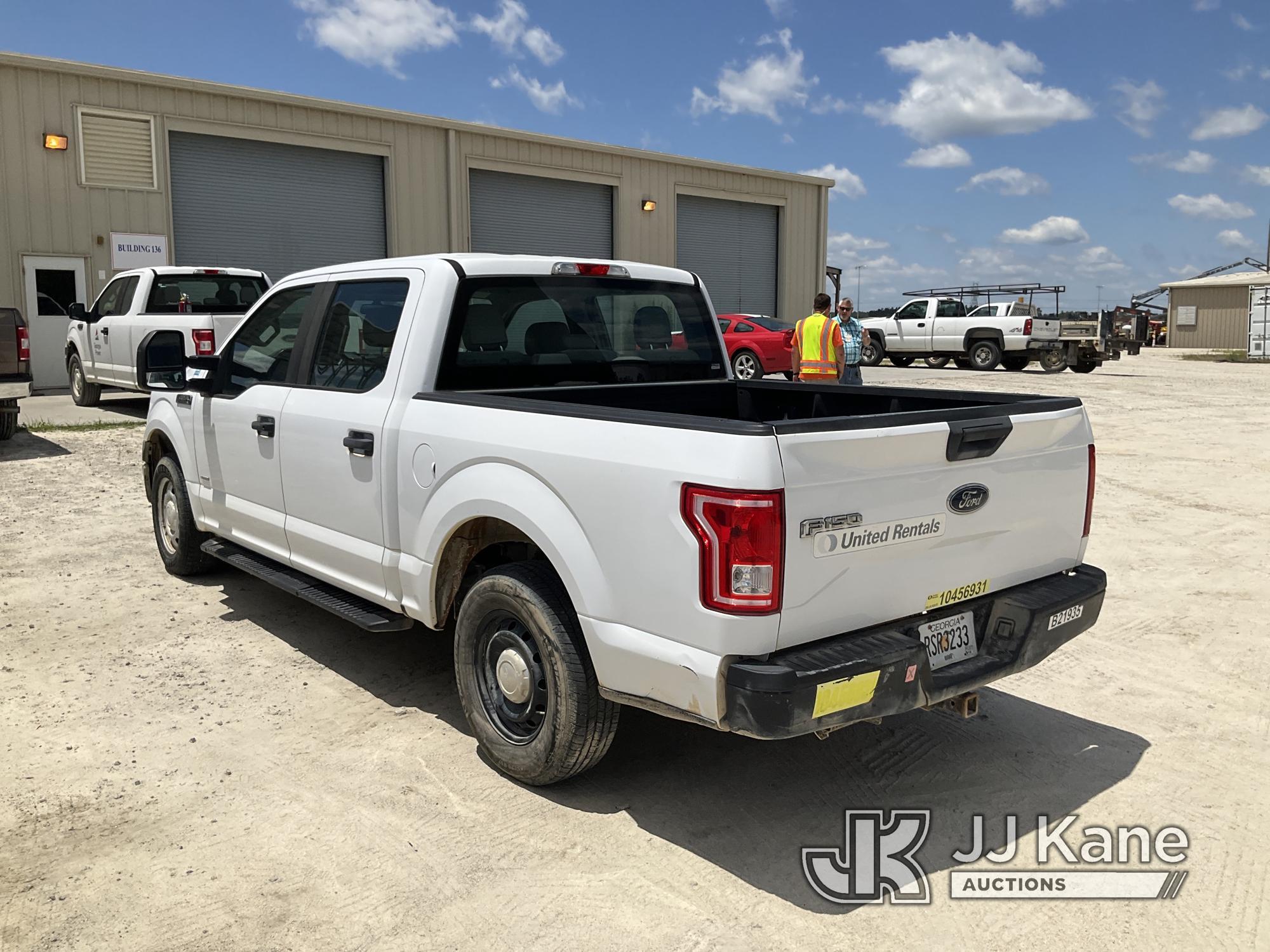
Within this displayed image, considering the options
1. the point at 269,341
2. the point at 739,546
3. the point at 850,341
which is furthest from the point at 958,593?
the point at 850,341

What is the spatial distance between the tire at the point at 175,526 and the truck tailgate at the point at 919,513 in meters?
4.35

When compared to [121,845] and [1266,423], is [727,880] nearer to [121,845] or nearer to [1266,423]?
[121,845]

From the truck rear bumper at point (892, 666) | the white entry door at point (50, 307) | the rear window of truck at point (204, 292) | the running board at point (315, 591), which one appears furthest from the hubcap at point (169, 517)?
the white entry door at point (50, 307)

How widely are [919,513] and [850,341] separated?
843 cm

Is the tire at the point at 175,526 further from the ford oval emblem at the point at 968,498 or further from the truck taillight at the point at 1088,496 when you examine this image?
the truck taillight at the point at 1088,496

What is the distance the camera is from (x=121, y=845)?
347 cm

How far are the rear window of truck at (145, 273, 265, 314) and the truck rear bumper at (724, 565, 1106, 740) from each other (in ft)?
39.5

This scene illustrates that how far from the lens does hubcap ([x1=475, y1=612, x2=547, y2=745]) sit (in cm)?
378

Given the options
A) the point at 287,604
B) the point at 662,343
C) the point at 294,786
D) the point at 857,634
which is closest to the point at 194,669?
the point at 287,604

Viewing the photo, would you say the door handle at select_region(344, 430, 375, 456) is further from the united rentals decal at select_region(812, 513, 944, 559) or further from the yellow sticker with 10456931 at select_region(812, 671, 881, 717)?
the yellow sticker with 10456931 at select_region(812, 671, 881, 717)

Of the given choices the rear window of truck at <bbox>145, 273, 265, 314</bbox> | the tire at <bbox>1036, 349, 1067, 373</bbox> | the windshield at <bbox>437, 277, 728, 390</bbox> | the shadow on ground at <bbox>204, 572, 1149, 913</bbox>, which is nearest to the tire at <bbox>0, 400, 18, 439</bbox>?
the rear window of truck at <bbox>145, 273, 265, 314</bbox>

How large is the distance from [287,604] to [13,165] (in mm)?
15262

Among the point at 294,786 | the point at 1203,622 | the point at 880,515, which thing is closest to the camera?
the point at 880,515

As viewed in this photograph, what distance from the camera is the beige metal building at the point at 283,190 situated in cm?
1803
